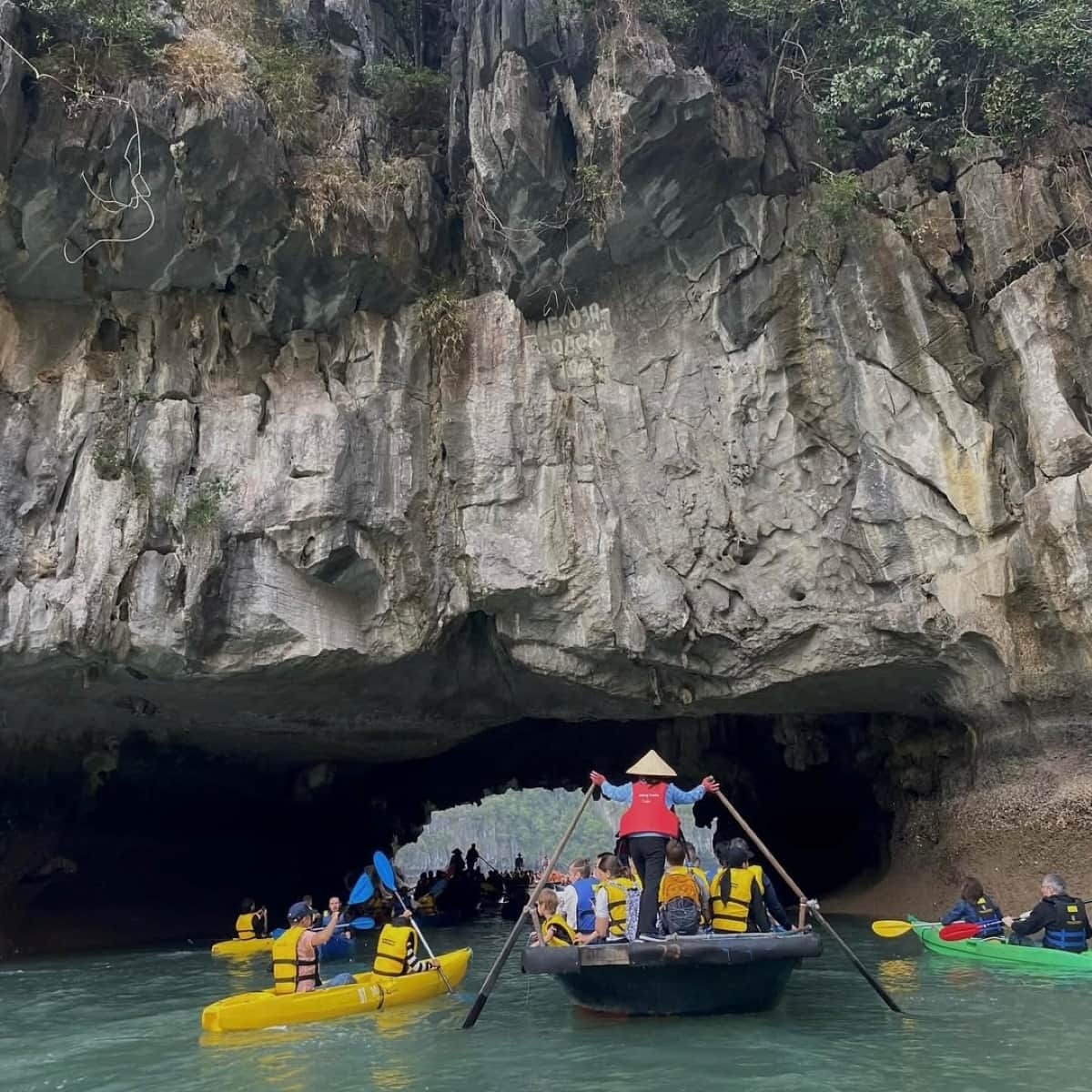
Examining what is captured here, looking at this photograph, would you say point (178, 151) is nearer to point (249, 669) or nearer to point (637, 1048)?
point (249, 669)

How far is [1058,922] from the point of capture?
9766 mm

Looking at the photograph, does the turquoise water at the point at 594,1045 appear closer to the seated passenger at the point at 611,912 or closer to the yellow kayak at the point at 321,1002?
the yellow kayak at the point at 321,1002

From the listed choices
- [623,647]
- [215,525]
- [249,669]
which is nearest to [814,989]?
[623,647]

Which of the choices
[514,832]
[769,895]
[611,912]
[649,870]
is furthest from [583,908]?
[514,832]

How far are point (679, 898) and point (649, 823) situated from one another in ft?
1.92

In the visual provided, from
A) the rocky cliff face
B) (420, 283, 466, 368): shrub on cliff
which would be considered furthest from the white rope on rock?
(420, 283, 466, 368): shrub on cliff

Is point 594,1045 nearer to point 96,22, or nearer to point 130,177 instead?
point 130,177

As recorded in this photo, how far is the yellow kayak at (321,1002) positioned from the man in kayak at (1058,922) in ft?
18.1

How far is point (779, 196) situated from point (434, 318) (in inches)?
172

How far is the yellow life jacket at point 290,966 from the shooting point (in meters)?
8.70

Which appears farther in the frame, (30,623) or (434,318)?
(434,318)

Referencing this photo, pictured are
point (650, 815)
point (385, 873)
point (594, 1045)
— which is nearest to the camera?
point (594, 1045)

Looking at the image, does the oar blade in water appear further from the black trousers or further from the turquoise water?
the black trousers

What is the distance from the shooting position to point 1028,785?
12484mm
